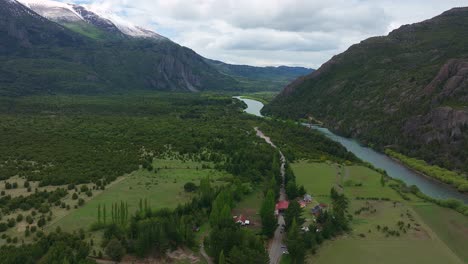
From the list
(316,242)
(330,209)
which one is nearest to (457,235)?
(330,209)

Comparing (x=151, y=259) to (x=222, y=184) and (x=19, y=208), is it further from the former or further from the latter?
(x=222, y=184)

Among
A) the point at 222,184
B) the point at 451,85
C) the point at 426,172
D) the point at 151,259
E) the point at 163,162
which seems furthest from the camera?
the point at 451,85

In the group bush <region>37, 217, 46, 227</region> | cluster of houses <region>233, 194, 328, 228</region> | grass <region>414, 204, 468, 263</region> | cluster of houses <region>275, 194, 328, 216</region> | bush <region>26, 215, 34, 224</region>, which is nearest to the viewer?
bush <region>37, 217, 46, 227</region>

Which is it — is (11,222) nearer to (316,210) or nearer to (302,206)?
(302,206)

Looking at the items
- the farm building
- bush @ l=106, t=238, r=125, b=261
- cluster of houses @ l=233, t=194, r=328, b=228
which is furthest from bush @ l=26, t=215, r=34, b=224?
the farm building

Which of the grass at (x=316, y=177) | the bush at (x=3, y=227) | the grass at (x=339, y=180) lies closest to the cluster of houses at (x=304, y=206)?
the grass at (x=339, y=180)

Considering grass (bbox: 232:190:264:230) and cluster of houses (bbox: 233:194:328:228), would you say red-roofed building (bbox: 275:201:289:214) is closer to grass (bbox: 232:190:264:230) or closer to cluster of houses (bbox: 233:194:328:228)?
cluster of houses (bbox: 233:194:328:228)

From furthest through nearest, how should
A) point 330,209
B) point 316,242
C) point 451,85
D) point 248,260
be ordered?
point 451,85
point 330,209
point 316,242
point 248,260
